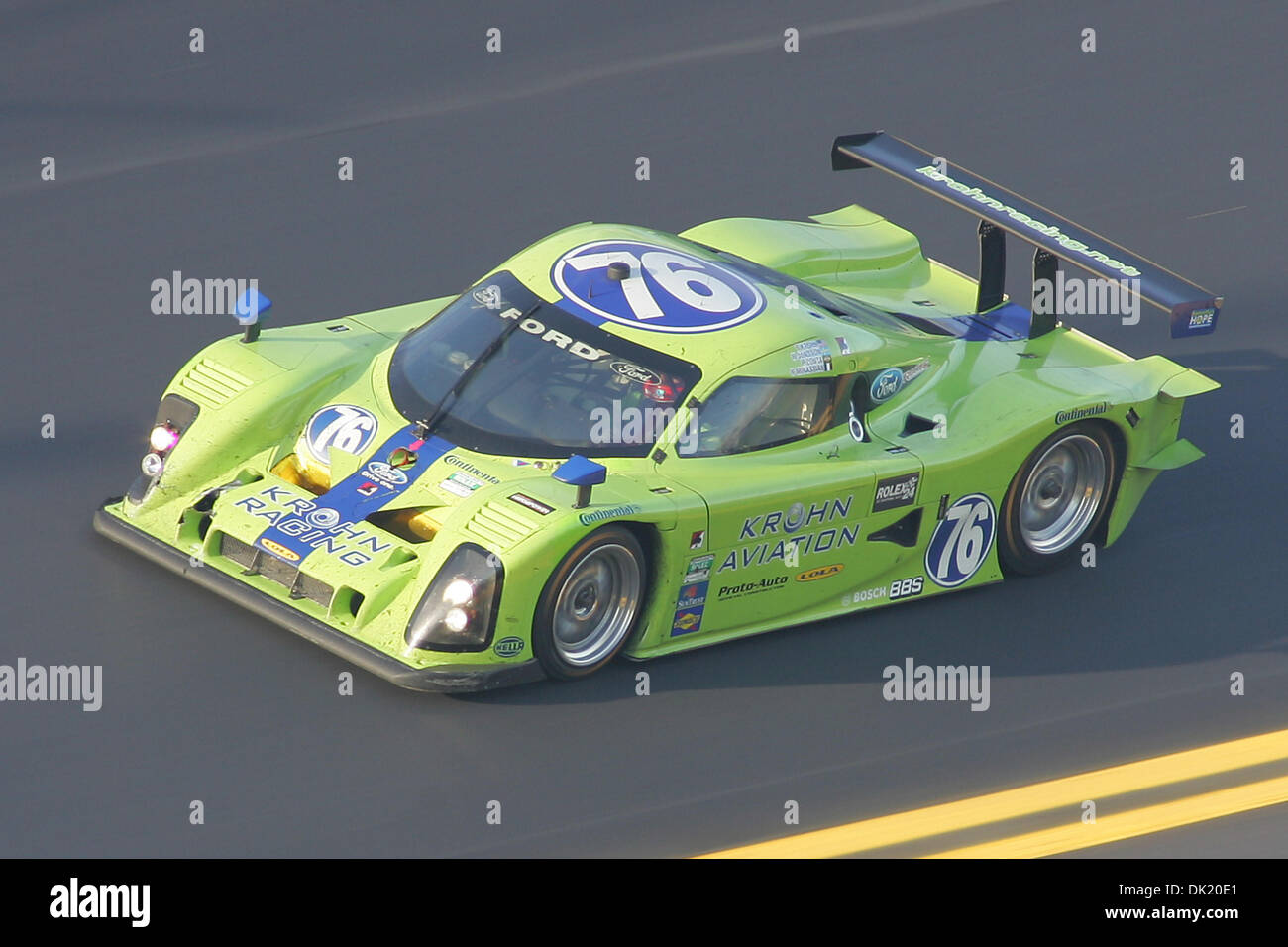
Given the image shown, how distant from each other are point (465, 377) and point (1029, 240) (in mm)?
3187

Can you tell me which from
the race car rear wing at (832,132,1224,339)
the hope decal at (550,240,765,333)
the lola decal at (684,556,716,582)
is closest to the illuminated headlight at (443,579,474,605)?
the lola decal at (684,556,716,582)

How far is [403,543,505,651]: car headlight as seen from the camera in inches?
390

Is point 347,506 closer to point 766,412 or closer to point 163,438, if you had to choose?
point 163,438

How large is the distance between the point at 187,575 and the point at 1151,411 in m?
5.30

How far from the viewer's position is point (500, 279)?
38.1ft

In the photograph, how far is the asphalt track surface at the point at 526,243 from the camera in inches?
386

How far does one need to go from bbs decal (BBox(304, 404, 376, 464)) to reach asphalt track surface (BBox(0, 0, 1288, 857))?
3.09ft

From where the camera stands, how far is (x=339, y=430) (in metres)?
11.1

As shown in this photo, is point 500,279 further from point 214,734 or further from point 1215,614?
point 1215,614

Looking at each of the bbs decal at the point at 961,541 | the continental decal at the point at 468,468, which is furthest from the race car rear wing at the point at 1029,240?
the continental decal at the point at 468,468

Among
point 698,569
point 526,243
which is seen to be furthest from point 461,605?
point 526,243

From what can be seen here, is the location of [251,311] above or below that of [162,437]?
above

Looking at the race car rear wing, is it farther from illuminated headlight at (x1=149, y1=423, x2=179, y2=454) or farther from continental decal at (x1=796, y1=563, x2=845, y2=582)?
illuminated headlight at (x1=149, y1=423, x2=179, y2=454)

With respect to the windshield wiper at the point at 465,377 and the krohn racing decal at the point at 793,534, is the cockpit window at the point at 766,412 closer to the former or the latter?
the krohn racing decal at the point at 793,534
